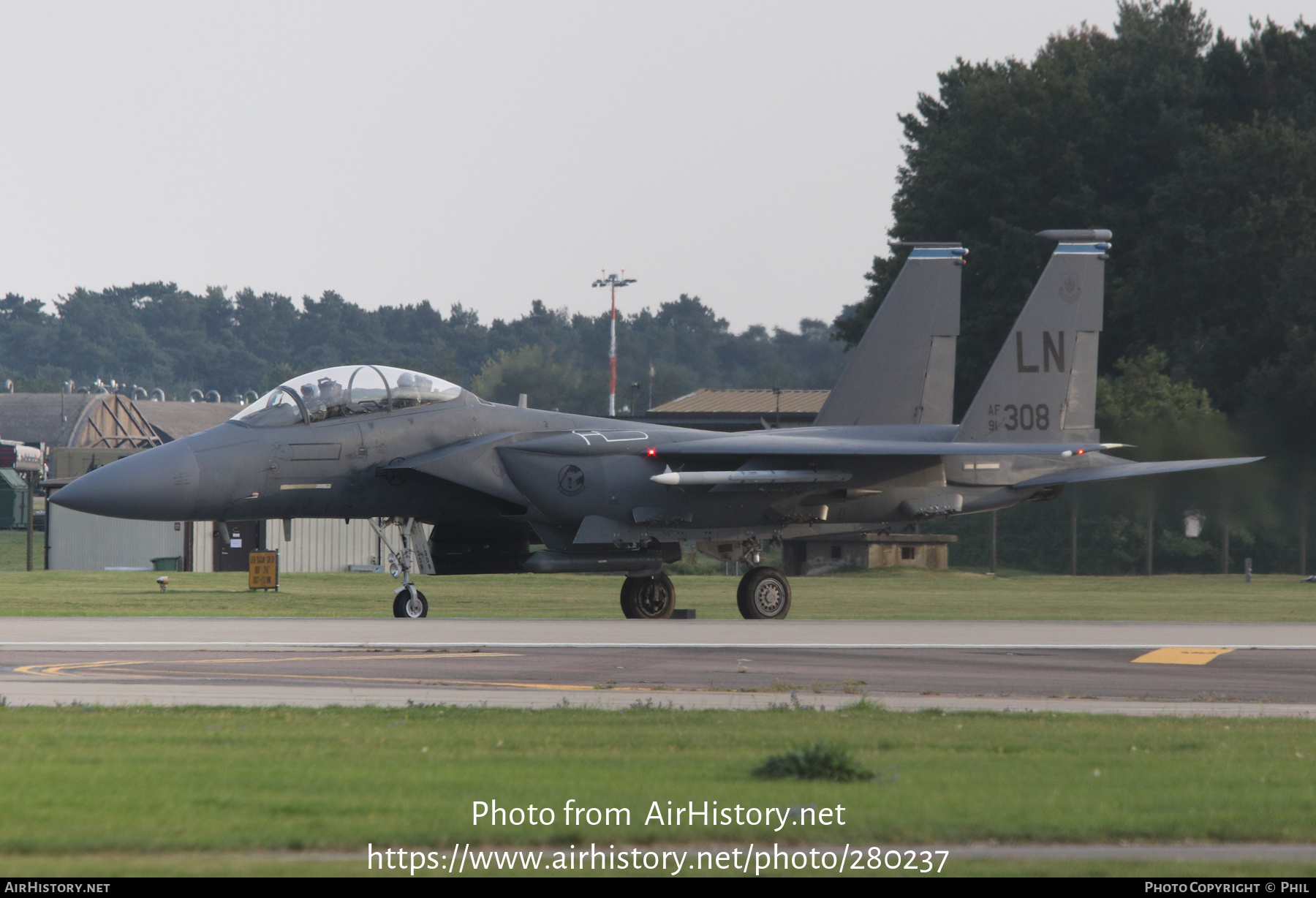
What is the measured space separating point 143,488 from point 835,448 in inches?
372

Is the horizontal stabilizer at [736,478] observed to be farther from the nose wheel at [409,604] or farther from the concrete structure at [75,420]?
the concrete structure at [75,420]

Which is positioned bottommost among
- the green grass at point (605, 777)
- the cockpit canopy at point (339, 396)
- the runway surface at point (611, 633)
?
the runway surface at point (611, 633)

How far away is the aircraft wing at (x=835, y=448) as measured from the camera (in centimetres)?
2125

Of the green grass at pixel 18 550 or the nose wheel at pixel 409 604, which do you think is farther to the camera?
the green grass at pixel 18 550

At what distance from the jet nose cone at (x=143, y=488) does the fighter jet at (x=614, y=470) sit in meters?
0.02

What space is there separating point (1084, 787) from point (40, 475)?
66.1 m

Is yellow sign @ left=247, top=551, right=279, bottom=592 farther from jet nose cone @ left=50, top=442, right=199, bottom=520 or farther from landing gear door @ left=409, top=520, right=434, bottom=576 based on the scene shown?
jet nose cone @ left=50, top=442, right=199, bottom=520

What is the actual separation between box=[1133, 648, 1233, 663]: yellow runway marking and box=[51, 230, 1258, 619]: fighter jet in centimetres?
560

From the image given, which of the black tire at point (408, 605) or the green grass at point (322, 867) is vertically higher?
the green grass at point (322, 867)

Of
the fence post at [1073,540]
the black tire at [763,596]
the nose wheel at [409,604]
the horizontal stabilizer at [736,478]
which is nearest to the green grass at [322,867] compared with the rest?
the nose wheel at [409,604]

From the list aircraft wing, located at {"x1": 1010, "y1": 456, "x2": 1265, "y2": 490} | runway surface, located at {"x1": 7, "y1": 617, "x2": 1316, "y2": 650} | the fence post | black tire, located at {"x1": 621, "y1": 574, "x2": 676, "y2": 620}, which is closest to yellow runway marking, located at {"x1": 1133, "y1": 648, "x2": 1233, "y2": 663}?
runway surface, located at {"x1": 7, "y1": 617, "x2": 1316, "y2": 650}

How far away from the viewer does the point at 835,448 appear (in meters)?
21.4

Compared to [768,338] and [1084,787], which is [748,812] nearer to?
[1084,787]
